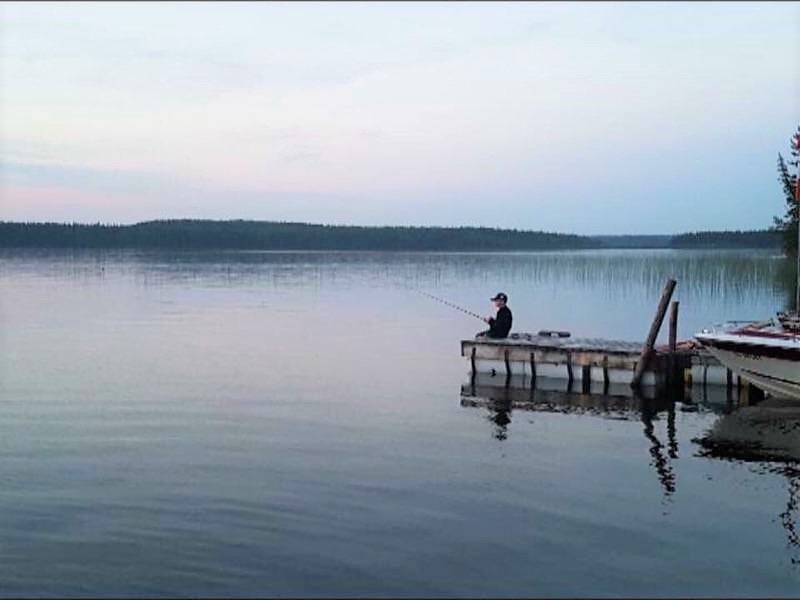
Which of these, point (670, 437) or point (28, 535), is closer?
point (28, 535)

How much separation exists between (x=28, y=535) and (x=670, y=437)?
10.0 m

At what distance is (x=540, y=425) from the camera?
651 inches

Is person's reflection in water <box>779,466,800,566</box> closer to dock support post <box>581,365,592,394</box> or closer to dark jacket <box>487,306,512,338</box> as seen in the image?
dock support post <box>581,365,592,394</box>

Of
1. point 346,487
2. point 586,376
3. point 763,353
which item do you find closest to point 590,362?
point 586,376

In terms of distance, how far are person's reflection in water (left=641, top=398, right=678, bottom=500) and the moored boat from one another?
1.44 m

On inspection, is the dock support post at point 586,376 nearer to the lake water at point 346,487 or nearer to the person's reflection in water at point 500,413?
the person's reflection in water at point 500,413

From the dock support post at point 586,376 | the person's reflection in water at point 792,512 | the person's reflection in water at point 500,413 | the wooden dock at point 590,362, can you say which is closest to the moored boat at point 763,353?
the wooden dock at point 590,362

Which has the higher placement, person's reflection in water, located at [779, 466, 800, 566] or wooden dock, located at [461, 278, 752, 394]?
wooden dock, located at [461, 278, 752, 394]

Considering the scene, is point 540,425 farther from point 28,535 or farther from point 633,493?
point 28,535

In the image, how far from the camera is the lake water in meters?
9.14

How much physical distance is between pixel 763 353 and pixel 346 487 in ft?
30.5

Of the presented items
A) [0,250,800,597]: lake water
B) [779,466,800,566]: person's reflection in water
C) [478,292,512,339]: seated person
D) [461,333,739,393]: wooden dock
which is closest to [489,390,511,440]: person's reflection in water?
[0,250,800,597]: lake water

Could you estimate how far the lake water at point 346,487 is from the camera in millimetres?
9141

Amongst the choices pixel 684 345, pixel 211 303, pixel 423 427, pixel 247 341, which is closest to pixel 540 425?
pixel 423 427
